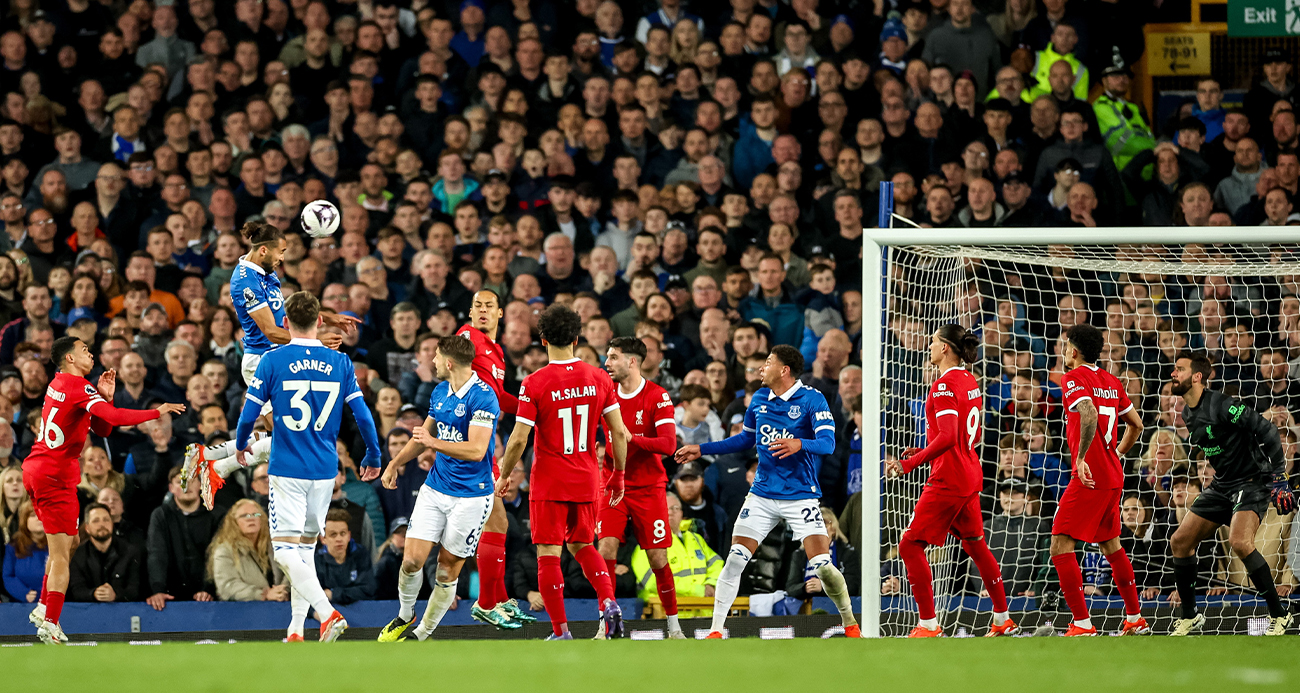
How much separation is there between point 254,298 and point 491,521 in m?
Result: 1.90

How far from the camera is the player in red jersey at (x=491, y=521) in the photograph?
792cm

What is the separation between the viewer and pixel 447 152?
11.9 m

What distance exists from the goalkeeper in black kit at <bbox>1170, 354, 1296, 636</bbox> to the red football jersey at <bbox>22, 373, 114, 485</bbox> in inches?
273

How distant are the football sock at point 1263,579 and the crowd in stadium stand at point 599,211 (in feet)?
2.53

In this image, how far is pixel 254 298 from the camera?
25.1ft

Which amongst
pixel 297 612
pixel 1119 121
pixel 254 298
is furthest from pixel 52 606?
pixel 1119 121

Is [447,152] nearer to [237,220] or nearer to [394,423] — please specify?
[237,220]

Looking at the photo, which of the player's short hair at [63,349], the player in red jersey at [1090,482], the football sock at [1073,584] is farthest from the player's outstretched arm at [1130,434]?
the player's short hair at [63,349]

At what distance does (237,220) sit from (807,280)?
4994mm

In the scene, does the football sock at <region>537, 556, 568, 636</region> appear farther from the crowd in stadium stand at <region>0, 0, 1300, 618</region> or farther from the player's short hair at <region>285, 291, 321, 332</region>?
the crowd in stadium stand at <region>0, 0, 1300, 618</region>

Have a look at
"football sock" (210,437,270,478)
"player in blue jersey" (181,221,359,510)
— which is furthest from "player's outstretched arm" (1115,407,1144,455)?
"football sock" (210,437,270,478)

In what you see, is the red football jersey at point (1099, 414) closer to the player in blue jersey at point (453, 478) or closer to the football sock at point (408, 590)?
the player in blue jersey at point (453, 478)

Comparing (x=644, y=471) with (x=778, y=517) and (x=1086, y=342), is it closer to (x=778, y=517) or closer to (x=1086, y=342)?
(x=778, y=517)

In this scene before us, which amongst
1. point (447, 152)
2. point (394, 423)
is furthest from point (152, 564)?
point (447, 152)
